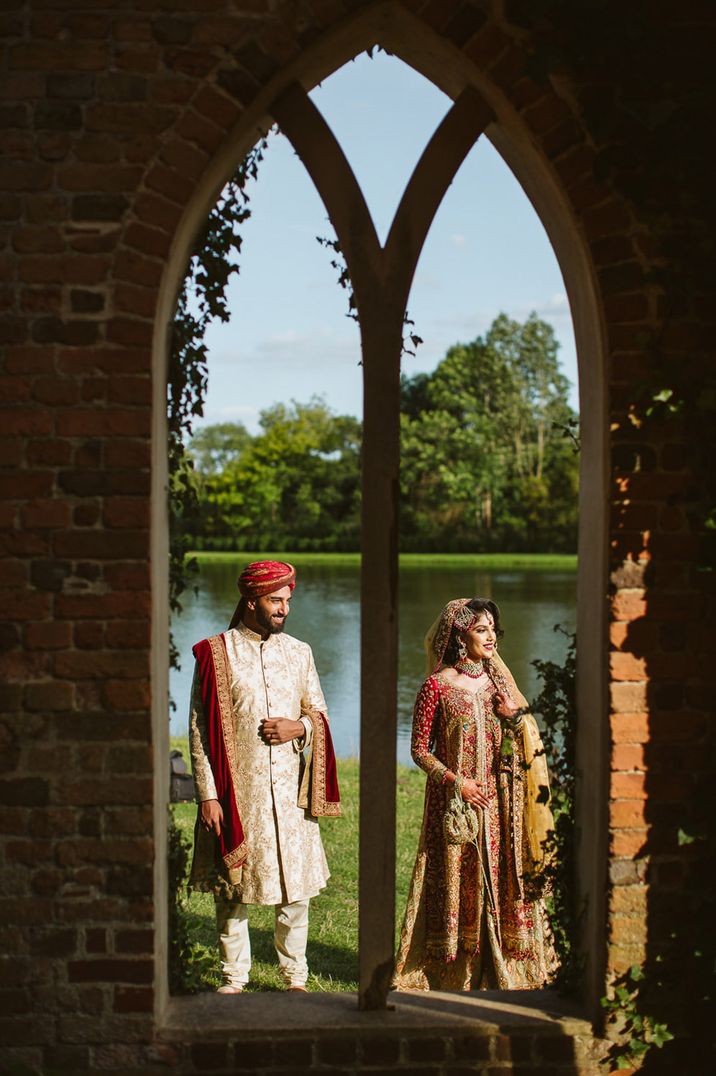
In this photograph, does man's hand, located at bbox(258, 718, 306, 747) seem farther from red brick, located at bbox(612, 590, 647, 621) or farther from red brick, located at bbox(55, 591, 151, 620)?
red brick, located at bbox(612, 590, 647, 621)

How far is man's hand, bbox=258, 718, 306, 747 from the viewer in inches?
197

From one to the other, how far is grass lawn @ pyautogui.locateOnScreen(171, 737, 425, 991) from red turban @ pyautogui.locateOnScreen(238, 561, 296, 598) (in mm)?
1353

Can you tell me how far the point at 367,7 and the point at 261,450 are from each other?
57.0 metres

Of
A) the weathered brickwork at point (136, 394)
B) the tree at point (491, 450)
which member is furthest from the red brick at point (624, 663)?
the tree at point (491, 450)

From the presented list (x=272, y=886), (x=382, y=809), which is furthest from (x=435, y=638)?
(x=382, y=809)

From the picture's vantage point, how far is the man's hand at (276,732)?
5008 millimetres

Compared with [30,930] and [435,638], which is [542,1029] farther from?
[435,638]

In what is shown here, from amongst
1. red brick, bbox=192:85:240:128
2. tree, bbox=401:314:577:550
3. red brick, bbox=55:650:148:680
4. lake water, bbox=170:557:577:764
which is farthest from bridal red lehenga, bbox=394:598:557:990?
tree, bbox=401:314:577:550

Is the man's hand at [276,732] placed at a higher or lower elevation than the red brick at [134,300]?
lower

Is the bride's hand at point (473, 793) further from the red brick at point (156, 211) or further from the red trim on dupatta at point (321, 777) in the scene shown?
the red brick at point (156, 211)

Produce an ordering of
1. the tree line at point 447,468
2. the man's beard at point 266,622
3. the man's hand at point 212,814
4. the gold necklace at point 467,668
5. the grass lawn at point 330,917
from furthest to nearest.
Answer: the tree line at point 447,468 < the grass lawn at point 330,917 < the gold necklace at point 467,668 < the man's beard at point 266,622 < the man's hand at point 212,814

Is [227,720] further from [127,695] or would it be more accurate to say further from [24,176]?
[24,176]

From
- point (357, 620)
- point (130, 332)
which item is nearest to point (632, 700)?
point (130, 332)

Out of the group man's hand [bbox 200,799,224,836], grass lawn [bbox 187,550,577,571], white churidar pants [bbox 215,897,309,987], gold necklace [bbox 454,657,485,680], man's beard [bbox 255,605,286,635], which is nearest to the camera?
man's hand [bbox 200,799,224,836]
